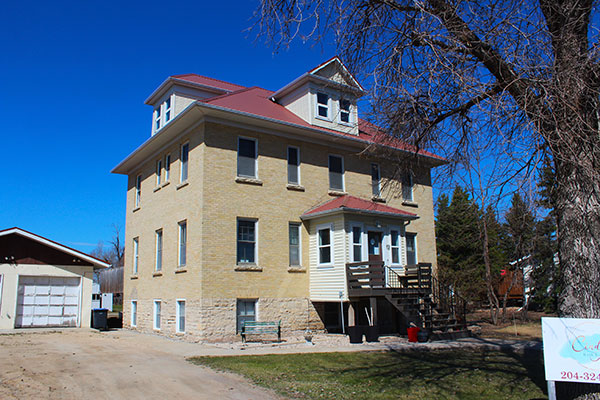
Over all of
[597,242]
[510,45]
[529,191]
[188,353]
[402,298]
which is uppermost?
[510,45]

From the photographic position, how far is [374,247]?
19703 mm

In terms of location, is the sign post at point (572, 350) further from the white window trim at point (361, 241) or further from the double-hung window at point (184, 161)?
the double-hung window at point (184, 161)

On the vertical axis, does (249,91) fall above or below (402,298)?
above

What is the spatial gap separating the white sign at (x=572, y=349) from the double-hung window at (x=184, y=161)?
15.4 metres

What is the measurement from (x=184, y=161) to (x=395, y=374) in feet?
41.5

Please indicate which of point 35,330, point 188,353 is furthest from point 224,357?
point 35,330

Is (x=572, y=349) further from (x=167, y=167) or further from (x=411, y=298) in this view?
(x=167, y=167)

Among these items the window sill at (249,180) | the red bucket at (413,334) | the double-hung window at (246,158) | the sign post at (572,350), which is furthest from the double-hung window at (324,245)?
the sign post at (572,350)

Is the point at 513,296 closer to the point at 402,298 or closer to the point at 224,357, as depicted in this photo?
the point at 402,298

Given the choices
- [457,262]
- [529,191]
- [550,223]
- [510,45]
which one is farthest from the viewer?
[457,262]

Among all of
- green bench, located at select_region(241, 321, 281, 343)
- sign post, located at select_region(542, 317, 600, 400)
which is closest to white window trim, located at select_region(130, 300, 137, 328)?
green bench, located at select_region(241, 321, 281, 343)

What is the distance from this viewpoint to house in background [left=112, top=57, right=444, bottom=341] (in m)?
17.5

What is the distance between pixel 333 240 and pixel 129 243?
12116 mm

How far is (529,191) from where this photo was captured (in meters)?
6.46
